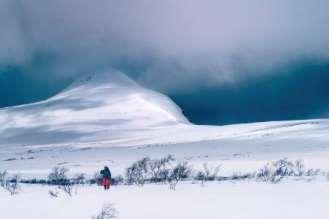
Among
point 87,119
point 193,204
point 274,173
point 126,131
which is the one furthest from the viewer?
point 87,119

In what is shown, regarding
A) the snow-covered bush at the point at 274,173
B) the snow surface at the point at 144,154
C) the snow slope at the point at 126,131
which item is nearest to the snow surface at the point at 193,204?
the snow surface at the point at 144,154

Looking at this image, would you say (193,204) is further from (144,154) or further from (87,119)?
(87,119)

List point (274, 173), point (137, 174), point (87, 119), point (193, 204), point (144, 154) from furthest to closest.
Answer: point (87, 119), point (144, 154), point (137, 174), point (274, 173), point (193, 204)

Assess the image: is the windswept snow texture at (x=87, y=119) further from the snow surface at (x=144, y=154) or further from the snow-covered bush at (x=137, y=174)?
the snow-covered bush at (x=137, y=174)

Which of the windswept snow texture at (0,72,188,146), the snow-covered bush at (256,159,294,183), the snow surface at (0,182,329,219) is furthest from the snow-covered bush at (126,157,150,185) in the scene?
the windswept snow texture at (0,72,188,146)

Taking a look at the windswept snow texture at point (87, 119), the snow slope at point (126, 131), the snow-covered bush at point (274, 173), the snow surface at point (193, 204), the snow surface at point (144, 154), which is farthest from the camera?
the windswept snow texture at point (87, 119)

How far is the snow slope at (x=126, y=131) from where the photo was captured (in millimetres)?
69625

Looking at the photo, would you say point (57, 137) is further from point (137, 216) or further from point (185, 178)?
point (137, 216)

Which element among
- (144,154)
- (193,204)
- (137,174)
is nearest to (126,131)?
(144,154)

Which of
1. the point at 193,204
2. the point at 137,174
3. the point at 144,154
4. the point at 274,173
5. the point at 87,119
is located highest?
the point at 87,119

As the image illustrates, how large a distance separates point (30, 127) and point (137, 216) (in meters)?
134

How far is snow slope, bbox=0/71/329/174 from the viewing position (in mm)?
69625

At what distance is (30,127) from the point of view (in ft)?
478

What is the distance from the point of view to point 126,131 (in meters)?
134
